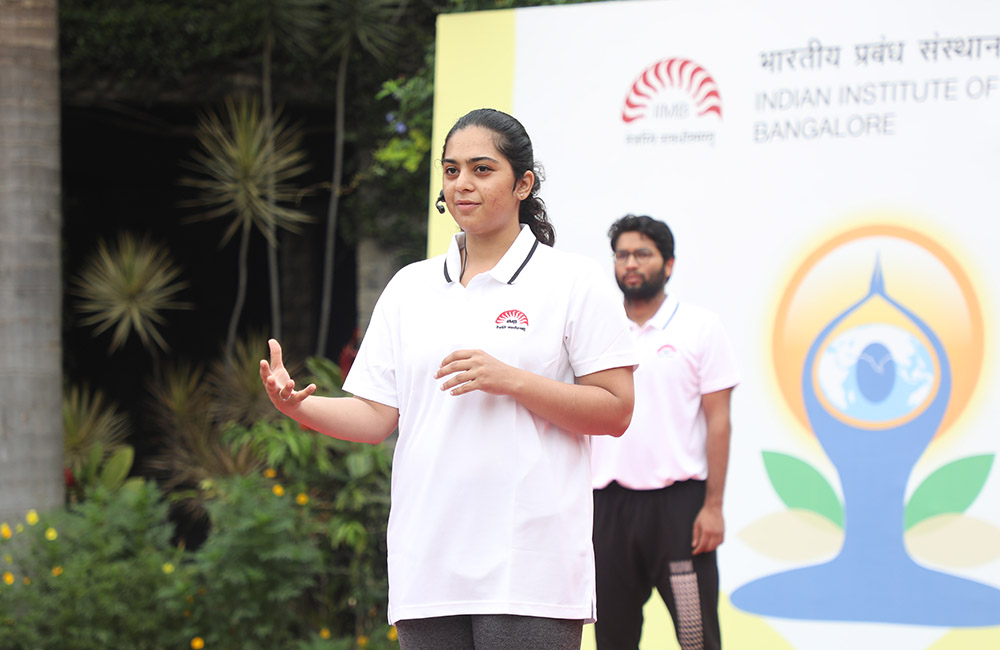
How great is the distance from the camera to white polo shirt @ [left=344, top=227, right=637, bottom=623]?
205cm

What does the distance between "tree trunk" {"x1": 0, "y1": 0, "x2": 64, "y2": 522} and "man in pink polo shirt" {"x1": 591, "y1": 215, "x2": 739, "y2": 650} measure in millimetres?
2885

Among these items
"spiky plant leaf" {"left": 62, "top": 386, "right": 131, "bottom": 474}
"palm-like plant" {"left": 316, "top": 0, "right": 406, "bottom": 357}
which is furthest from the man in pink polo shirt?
"spiky plant leaf" {"left": 62, "top": 386, "right": 131, "bottom": 474}

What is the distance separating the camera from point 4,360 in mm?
5266

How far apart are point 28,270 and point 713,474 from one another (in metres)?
3.42

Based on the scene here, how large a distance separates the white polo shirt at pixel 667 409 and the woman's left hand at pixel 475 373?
1850mm

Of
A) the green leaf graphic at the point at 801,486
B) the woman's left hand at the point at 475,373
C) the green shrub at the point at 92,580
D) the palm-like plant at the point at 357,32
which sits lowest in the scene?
the green shrub at the point at 92,580

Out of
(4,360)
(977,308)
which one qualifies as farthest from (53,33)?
(977,308)

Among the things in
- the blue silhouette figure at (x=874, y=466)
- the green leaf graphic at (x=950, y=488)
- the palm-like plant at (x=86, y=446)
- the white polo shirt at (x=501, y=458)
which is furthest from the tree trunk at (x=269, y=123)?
the white polo shirt at (x=501, y=458)

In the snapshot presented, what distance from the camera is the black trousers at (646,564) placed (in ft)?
12.6

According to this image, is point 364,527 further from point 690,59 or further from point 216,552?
point 690,59

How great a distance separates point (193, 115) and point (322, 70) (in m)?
1.36

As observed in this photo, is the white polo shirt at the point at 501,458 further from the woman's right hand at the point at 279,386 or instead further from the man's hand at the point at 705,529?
the man's hand at the point at 705,529

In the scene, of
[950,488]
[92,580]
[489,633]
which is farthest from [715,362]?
[92,580]

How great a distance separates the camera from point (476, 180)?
7.13 ft
